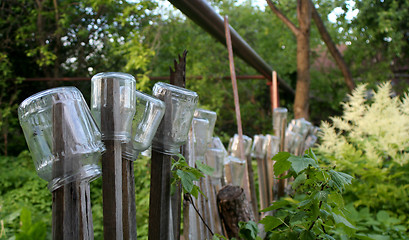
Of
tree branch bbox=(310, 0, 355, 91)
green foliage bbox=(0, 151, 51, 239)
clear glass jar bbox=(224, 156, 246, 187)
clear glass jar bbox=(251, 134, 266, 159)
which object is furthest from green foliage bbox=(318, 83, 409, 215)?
tree branch bbox=(310, 0, 355, 91)

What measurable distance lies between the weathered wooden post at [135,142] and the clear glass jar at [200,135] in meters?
0.44

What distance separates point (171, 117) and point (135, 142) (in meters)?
0.12

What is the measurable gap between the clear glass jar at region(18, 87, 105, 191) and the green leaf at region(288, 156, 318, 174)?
474 millimetres

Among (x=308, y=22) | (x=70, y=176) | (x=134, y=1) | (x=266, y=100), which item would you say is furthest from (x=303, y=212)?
(x=266, y=100)

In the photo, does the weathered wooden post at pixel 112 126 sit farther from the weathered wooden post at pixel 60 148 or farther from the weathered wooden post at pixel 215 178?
the weathered wooden post at pixel 215 178

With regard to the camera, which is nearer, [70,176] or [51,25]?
[70,176]

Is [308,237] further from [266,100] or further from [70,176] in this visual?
[266,100]

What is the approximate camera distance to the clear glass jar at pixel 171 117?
30.6 inches

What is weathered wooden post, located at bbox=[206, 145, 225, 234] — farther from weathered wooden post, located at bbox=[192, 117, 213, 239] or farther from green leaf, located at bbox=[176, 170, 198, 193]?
green leaf, located at bbox=[176, 170, 198, 193]

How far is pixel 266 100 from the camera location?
7500 millimetres

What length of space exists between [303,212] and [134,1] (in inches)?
140

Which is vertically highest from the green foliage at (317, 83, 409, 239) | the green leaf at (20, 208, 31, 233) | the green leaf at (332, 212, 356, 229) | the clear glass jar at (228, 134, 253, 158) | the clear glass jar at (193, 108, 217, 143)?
the clear glass jar at (193, 108, 217, 143)

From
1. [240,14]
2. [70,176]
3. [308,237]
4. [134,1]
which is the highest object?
[240,14]

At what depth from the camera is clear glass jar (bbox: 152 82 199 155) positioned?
0.78 m
